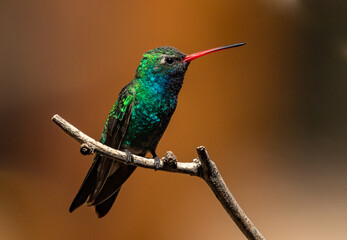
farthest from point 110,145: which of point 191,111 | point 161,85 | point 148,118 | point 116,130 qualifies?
point 191,111

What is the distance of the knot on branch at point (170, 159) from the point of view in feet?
A: 4.07

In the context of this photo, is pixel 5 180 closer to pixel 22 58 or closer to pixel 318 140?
pixel 22 58

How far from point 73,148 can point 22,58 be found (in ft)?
1.66

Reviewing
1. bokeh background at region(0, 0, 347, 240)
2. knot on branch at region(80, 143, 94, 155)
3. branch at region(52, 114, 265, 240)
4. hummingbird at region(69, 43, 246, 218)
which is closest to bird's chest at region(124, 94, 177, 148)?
hummingbird at region(69, 43, 246, 218)

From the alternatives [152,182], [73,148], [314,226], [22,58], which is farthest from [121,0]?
[314,226]

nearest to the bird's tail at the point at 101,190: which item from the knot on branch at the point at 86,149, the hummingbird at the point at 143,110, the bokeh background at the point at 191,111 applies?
the hummingbird at the point at 143,110

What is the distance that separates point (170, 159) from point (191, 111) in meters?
0.91

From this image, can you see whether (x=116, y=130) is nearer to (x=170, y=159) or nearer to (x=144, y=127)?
(x=144, y=127)

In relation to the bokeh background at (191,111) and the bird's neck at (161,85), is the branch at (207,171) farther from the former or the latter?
the bokeh background at (191,111)

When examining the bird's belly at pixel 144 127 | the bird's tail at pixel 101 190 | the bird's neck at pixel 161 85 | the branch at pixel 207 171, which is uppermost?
the bird's neck at pixel 161 85

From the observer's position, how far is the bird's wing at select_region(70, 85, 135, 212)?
1347 mm

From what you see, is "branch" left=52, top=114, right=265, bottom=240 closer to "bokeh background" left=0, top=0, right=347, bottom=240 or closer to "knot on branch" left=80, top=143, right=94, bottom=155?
"knot on branch" left=80, top=143, right=94, bottom=155

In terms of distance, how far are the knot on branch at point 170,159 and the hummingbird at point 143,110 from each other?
9 cm

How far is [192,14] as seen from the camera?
2.03 metres
